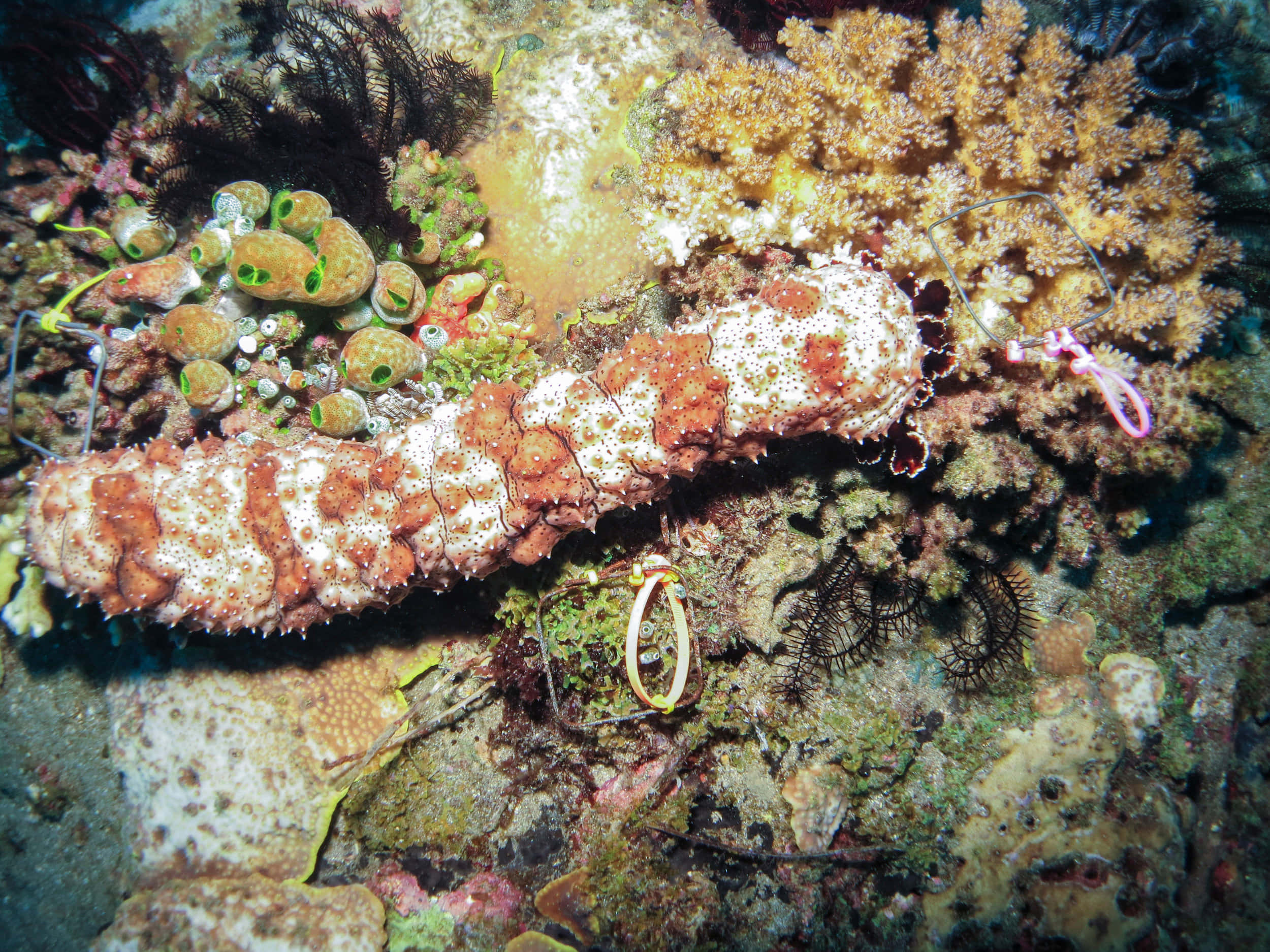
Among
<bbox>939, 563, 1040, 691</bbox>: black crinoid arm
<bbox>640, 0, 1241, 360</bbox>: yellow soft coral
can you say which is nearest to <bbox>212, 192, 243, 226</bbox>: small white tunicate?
<bbox>640, 0, 1241, 360</bbox>: yellow soft coral

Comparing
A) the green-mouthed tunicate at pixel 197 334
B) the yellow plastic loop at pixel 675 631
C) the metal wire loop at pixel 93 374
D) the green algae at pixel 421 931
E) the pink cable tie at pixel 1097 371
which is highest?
the pink cable tie at pixel 1097 371

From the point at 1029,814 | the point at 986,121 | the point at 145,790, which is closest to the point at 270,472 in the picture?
the point at 145,790

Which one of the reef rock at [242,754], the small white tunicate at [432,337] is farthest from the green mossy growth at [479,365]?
the reef rock at [242,754]

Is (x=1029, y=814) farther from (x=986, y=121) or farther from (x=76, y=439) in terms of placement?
(x=76, y=439)

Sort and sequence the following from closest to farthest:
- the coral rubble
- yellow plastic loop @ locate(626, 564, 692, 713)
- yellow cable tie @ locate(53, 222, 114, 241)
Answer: yellow plastic loop @ locate(626, 564, 692, 713), the coral rubble, yellow cable tie @ locate(53, 222, 114, 241)

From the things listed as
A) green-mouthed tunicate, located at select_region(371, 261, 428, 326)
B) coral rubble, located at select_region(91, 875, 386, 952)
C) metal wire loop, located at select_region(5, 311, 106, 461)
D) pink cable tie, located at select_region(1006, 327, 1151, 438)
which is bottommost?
coral rubble, located at select_region(91, 875, 386, 952)

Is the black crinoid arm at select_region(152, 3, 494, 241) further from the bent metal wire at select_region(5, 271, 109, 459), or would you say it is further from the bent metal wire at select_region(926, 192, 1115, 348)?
the bent metal wire at select_region(926, 192, 1115, 348)

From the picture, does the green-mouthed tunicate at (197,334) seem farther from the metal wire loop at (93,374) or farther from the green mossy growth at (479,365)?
the green mossy growth at (479,365)
